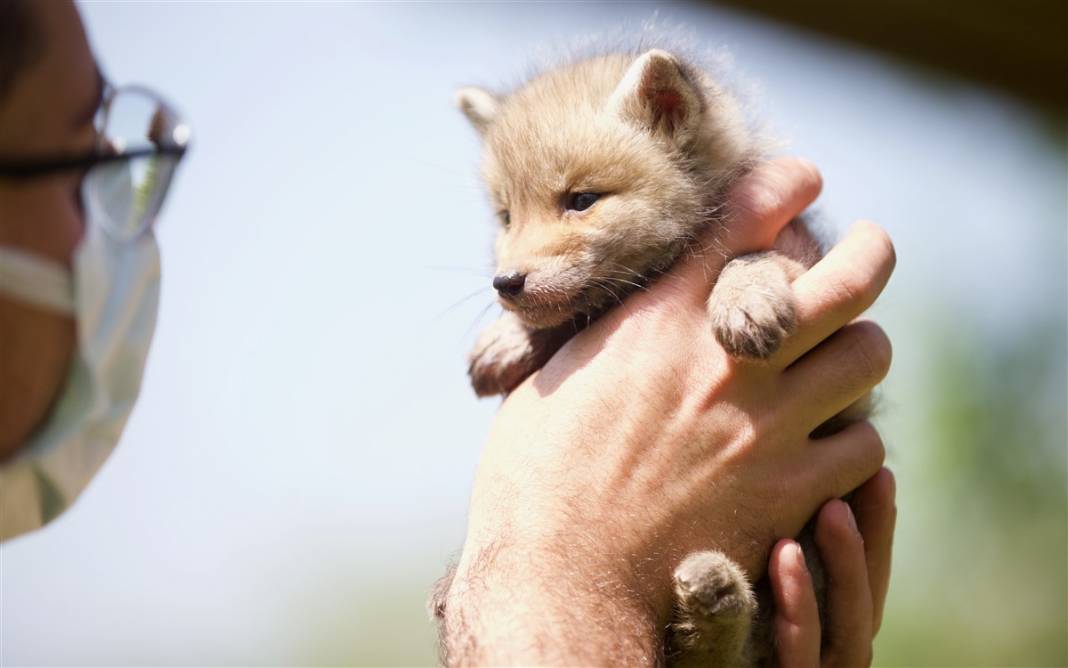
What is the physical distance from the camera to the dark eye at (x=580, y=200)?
8.74ft

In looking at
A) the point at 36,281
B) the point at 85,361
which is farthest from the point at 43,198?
the point at 85,361

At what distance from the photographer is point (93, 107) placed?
4.08ft

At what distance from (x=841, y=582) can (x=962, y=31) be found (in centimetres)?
301

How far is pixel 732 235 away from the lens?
261 cm

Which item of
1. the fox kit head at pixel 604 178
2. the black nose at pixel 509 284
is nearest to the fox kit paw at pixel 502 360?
the fox kit head at pixel 604 178

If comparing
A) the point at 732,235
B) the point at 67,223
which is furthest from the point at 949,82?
the point at 67,223

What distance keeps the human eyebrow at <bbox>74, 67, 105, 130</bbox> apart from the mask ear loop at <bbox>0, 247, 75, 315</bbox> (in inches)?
7.9

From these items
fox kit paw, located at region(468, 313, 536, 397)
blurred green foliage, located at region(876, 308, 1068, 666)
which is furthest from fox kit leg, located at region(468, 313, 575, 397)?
blurred green foliage, located at region(876, 308, 1068, 666)

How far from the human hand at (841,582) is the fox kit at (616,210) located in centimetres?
10

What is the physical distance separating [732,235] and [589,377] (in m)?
0.69

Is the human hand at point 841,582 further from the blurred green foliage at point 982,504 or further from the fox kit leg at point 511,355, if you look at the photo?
the blurred green foliage at point 982,504

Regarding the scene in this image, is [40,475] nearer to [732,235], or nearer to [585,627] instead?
[585,627]

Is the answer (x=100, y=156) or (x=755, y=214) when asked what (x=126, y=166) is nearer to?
(x=100, y=156)

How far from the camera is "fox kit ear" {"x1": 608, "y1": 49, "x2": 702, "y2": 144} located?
272 centimetres
